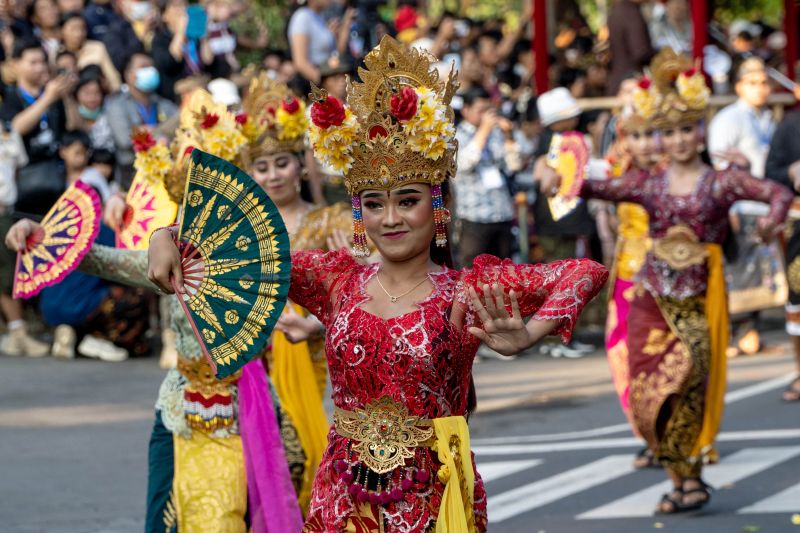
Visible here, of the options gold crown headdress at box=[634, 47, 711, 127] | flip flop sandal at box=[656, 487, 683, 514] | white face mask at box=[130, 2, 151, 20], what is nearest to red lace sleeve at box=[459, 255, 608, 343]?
flip flop sandal at box=[656, 487, 683, 514]

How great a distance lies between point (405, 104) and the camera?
463 centimetres

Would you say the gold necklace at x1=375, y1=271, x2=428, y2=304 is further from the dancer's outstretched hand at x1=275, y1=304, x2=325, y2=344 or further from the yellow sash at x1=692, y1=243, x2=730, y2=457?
the yellow sash at x1=692, y1=243, x2=730, y2=457

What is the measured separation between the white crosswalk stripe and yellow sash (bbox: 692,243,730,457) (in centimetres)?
42

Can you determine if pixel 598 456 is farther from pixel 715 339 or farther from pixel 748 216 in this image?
pixel 748 216

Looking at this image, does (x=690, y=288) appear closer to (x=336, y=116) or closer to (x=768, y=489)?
(x=768, y=489)

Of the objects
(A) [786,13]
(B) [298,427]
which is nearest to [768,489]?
(B) [298,427]

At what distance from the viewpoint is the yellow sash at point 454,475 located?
179 inches

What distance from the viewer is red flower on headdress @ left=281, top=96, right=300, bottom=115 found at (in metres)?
6.78

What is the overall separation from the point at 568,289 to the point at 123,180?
343 inches

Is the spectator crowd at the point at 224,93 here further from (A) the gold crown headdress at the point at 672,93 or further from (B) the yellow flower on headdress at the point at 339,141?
(B) the yellow flower on headdress at the point at 339,141

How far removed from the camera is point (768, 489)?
8531mm

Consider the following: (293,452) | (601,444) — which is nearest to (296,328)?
(293,452)

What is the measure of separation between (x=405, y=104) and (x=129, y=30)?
9890mm

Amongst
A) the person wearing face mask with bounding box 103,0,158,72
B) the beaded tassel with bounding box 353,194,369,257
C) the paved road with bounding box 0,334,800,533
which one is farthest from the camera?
the person wearing face mask with bounding box 103,0,158,72
